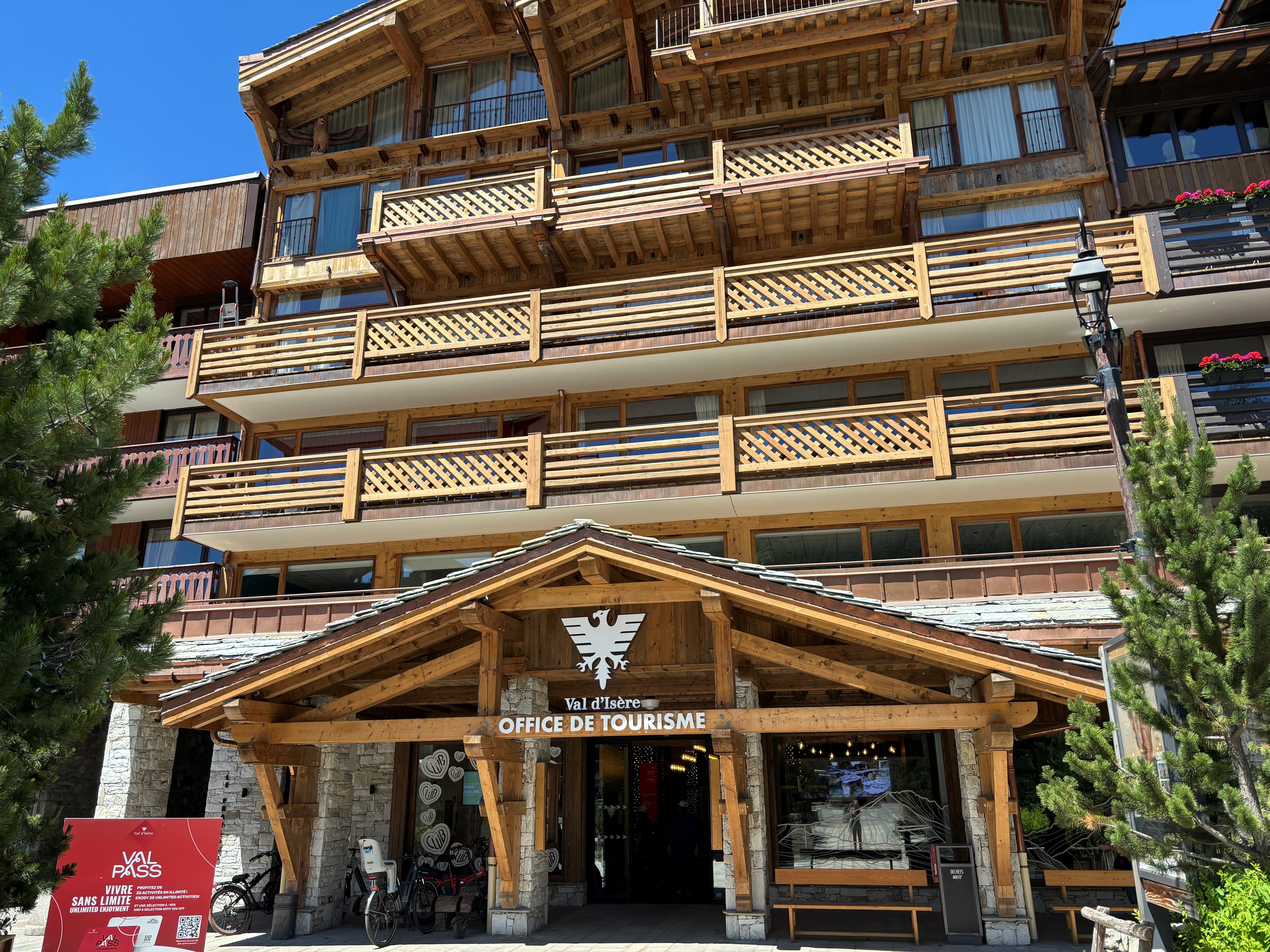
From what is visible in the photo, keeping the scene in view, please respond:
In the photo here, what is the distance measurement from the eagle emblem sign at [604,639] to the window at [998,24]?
507 inches

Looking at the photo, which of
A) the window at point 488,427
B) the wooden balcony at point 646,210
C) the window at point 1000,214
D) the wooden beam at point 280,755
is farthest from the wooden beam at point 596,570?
the window at point 1000,214

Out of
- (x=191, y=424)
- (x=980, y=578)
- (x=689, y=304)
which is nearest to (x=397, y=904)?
(x=980, y=578)

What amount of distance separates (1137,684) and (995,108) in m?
13.6

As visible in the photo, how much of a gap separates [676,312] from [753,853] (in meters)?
8.59

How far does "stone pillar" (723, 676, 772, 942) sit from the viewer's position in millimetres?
10758

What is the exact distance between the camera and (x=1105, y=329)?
27.0 ft

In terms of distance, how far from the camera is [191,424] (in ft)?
66.0

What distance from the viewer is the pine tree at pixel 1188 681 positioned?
631cm

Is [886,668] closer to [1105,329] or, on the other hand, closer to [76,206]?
[1105,329]

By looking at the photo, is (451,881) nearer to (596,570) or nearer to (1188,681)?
(596,570)

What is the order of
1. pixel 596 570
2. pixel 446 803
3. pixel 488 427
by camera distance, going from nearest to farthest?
pixel 596 570
pixel 446 803
pixel 488 427

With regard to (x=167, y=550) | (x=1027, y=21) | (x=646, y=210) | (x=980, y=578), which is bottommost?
(x=980, y=578)

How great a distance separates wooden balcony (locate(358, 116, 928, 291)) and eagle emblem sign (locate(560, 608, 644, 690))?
8196 mm

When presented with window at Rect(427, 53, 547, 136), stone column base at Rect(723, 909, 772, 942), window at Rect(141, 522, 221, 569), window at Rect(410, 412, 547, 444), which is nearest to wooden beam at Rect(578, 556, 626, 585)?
stone column base at Rect(723, 909, 772, 942)
